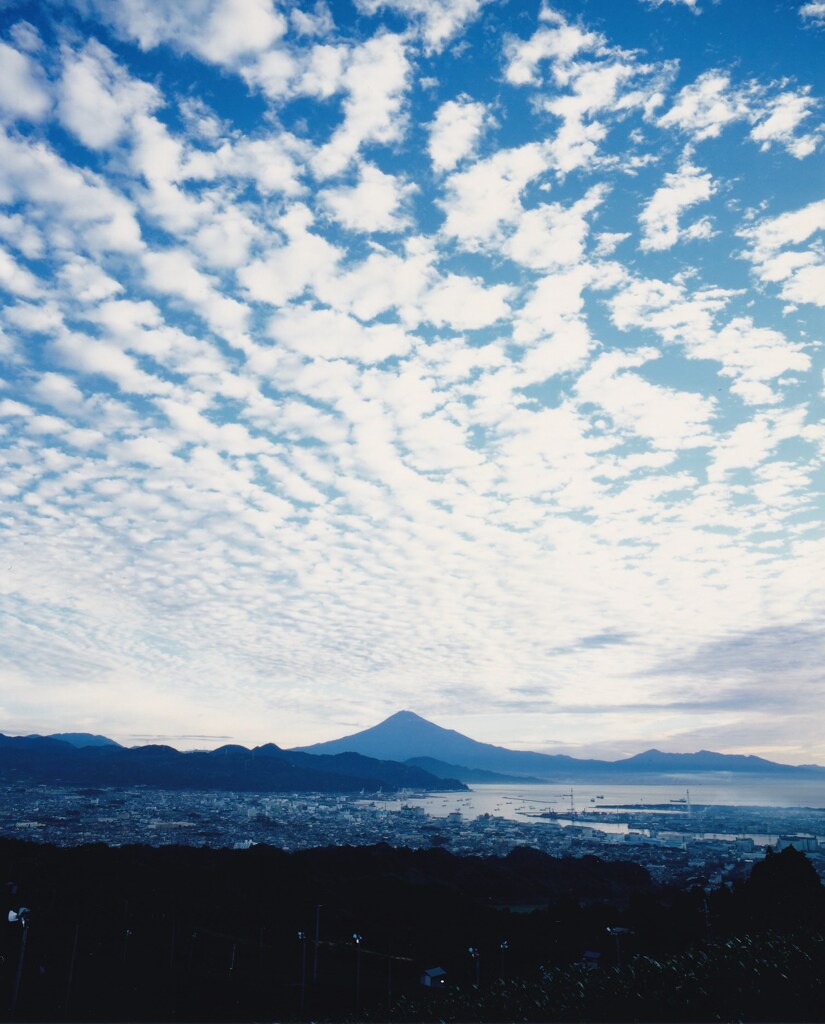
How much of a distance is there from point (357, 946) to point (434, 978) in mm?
3966

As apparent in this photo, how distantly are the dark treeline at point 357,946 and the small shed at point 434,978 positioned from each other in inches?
23.2

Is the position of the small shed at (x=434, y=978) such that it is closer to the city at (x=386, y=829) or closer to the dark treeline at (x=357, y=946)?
the dark treeline at (x=357, y=946)

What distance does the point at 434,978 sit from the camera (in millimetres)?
30703

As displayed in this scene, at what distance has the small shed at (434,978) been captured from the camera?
30.4 meters

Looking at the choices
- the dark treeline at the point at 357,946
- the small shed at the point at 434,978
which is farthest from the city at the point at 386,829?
the small shed at the point at 434,978

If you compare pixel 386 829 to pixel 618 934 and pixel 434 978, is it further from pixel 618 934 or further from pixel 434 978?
pixel 618 934

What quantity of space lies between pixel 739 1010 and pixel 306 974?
74.8 ft

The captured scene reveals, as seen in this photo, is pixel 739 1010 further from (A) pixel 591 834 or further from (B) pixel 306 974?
(A) pixel 591 834

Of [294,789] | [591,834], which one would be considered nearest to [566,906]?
[591,834]

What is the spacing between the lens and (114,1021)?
24.3 m

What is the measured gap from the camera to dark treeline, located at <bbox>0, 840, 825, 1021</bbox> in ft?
64.8

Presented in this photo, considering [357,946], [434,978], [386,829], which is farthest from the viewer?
[386,829]

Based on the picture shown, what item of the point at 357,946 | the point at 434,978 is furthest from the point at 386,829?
the point at 434,978

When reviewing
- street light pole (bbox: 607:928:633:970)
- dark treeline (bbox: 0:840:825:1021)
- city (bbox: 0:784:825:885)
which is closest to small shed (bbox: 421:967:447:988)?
dark treeline (bbox: 0:840:825:1021)
